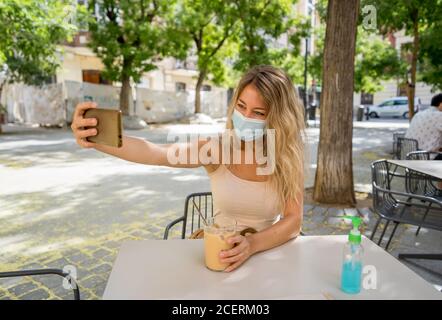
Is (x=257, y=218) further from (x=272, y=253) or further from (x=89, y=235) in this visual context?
(x=89, y=235)

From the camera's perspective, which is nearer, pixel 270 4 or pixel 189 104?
pixel 270 4

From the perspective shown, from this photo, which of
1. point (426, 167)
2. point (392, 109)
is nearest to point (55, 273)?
point (426, 167)

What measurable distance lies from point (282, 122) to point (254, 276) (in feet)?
2.58

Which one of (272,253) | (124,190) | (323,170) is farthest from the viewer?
(124,190)

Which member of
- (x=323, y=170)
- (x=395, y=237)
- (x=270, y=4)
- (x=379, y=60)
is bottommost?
(x=395, y=237)

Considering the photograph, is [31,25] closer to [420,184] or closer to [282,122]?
[282,122]

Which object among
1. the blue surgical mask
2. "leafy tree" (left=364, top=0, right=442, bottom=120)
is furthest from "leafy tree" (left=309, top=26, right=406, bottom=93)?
the blue surgical mask

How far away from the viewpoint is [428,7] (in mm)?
7961

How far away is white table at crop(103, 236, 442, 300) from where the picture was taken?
1263mm

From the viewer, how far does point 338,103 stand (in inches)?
177

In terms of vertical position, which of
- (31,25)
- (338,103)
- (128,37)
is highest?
(128,37)
